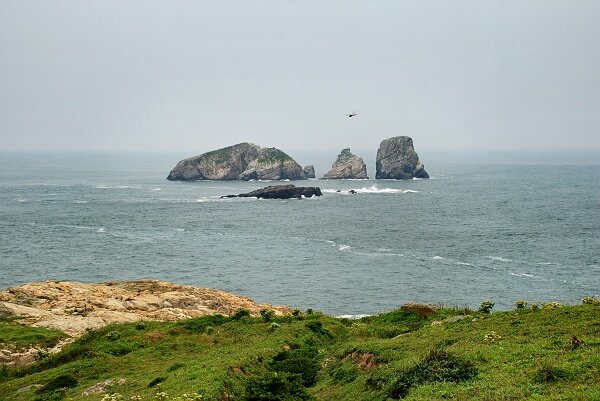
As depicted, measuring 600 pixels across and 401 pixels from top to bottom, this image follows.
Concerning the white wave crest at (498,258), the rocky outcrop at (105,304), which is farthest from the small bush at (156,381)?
the white wave crest at (498,258)

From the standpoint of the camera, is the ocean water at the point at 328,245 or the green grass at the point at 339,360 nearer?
the green grass at the point at 339,360

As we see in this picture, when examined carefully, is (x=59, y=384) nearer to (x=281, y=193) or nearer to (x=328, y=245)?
(x=328, y=245)

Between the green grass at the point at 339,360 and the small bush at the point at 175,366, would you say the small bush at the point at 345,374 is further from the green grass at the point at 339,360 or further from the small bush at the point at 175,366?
the small bush at the point at 175,366

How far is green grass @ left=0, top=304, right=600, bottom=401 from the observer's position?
712 inches

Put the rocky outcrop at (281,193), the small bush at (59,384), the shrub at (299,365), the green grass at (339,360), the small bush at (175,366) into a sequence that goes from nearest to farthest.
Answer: the green grass at (339,360) → the shrub at (299,365) → the small bush at (59,384) → the small bush at (175,366) → the rocky outcrop at (281,193)

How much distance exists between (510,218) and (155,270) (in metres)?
80.6

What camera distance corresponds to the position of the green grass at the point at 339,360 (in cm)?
1809

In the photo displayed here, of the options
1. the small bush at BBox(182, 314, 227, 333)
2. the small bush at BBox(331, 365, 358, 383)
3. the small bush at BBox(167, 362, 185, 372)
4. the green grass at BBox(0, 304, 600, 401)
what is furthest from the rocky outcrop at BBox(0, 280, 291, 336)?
the small bush at BBox(331, 365, 358, 383)

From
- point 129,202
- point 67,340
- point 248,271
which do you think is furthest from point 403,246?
point 129,202

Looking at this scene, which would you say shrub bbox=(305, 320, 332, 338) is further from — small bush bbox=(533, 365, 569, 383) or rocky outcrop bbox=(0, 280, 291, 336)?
small bush bbox=(533, 365, 569, 383)

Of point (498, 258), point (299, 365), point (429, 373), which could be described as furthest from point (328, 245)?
point (429, 373)

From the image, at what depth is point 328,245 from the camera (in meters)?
93.2

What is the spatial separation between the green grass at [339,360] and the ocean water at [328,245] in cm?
2520

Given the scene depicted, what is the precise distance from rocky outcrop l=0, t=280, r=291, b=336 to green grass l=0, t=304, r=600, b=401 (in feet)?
15.6
